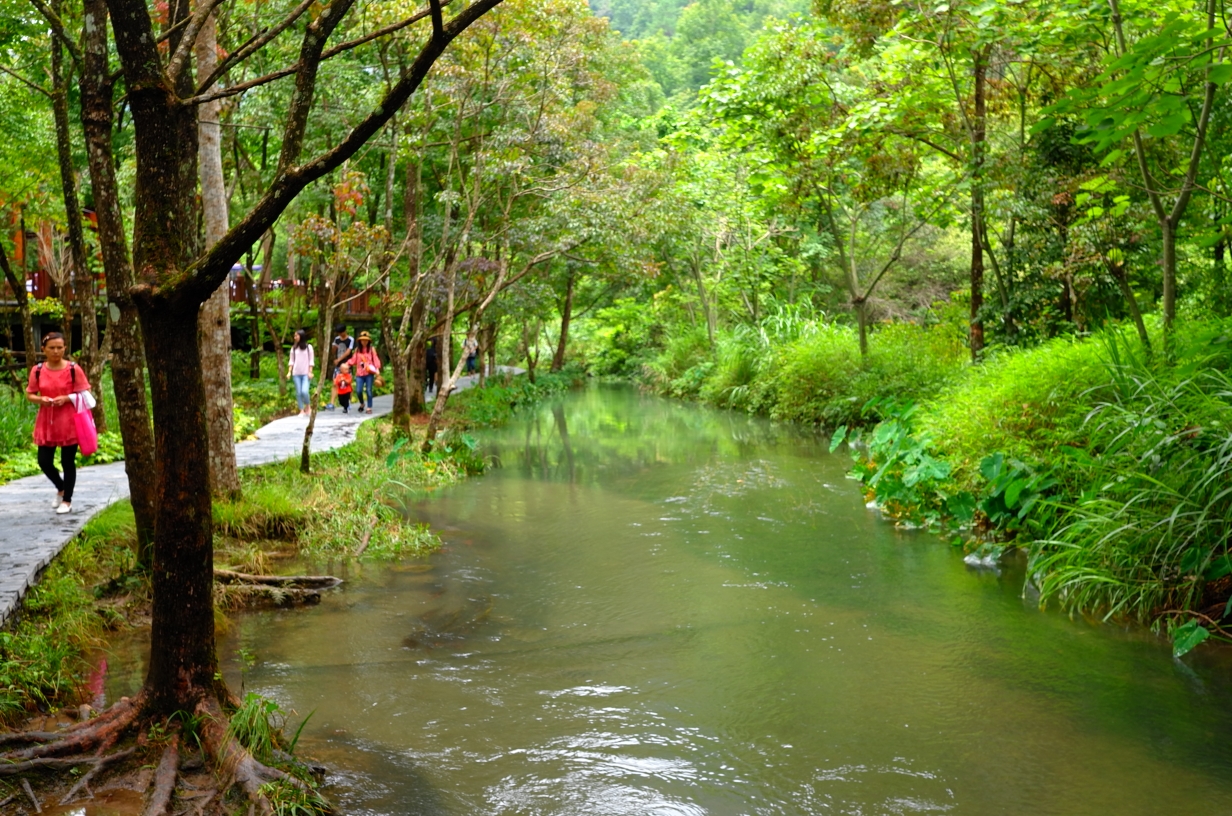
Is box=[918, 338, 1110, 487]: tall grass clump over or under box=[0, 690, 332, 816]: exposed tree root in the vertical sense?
over

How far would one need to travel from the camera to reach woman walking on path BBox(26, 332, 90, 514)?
784 centimetres

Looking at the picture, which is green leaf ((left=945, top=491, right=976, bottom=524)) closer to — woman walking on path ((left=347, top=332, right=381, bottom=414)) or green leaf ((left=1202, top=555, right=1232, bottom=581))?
green leaf ((left=1202, top=555, right=1232, bottom=581))

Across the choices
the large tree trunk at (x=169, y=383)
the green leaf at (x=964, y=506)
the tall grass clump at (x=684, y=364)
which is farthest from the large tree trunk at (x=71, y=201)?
the tall grass clump at (x=684, y=364)

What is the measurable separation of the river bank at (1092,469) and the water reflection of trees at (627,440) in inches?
130

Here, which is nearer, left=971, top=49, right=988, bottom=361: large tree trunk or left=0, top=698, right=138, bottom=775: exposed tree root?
left=0, top=698, right=138, bottom=775: exposed tree root

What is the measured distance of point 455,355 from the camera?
3281 cm

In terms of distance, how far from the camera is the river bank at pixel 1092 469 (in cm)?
622

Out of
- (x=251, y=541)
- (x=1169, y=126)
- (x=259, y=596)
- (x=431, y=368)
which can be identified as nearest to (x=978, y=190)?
(x=1169, y=126)

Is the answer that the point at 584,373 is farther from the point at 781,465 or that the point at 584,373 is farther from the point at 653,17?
the point at 653,17

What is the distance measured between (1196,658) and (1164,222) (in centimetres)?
389

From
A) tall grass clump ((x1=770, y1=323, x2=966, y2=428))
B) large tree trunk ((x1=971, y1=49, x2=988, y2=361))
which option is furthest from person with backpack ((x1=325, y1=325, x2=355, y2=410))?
large tree trunk ((x1=971, y1=49, x2=988, y2=361))

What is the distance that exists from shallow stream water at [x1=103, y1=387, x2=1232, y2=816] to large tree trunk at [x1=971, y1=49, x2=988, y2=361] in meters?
4.90

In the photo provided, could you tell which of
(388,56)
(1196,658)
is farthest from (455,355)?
(1196,658)

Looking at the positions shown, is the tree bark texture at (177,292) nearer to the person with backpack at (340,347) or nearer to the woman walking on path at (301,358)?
the woman walking on path at (301,358)
